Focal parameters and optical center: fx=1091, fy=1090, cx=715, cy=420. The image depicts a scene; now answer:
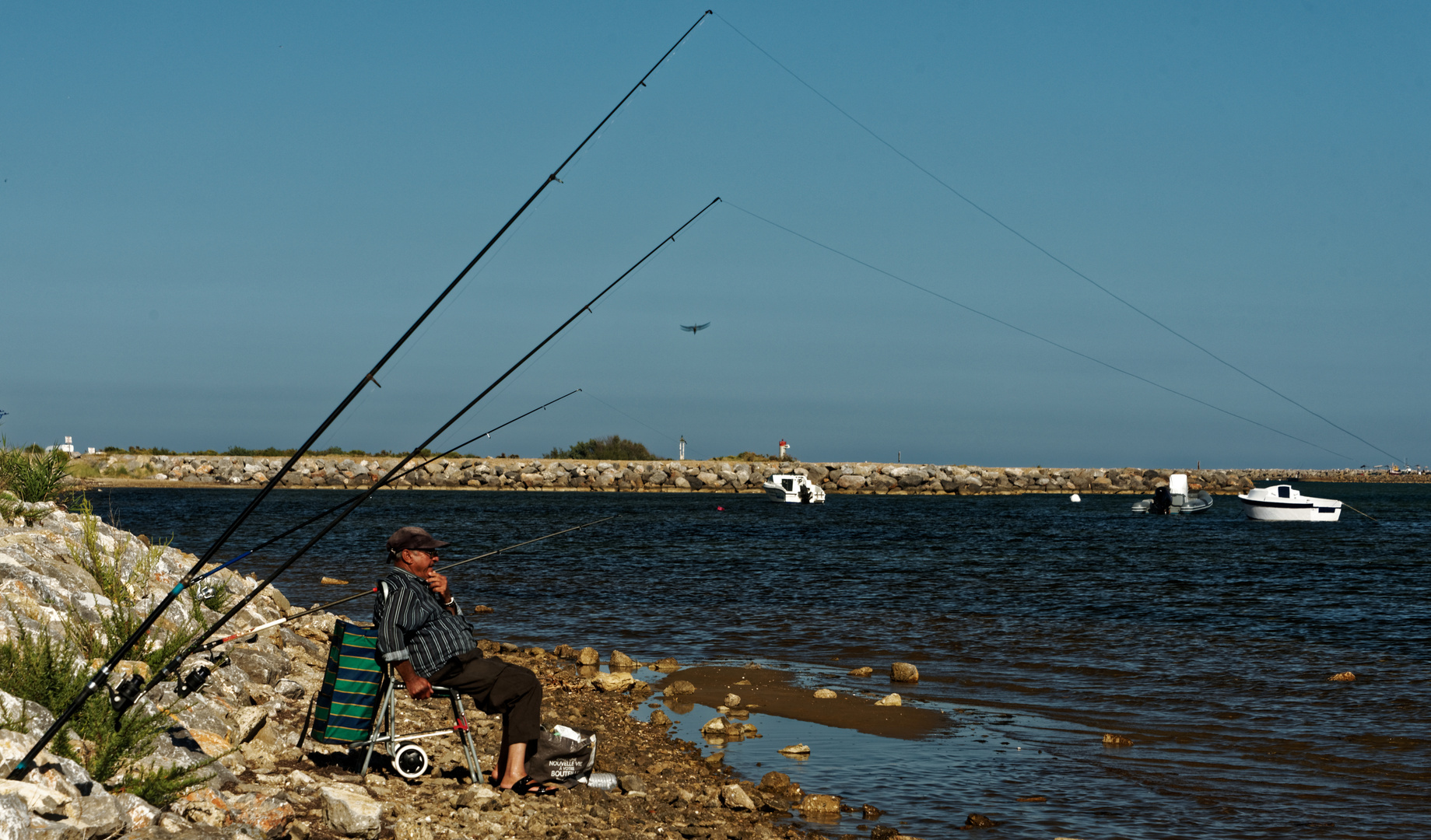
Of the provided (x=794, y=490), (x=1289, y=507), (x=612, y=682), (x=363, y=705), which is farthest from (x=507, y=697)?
(x=794, y=490)

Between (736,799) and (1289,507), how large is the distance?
5365 centimetres

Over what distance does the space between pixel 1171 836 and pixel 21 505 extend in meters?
10.3

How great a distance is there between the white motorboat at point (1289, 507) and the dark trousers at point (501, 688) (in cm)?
5346

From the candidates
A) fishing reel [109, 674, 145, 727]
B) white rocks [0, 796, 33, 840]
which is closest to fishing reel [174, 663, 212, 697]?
fishing reel [109, 674, 145, 727]

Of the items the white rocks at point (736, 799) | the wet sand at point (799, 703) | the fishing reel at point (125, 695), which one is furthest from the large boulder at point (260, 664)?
the wet sand at point (799, 703)

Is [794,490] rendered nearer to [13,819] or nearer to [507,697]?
[507,697]

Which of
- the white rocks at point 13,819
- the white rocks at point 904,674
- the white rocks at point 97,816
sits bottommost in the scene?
the white rocks at point 904,674

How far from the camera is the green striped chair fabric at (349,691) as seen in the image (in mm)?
6191

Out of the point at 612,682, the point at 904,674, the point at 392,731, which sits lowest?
the point at 612,682

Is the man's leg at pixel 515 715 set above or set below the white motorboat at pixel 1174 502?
below

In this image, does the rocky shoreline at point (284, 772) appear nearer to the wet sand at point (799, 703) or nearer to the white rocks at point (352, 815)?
the white rocks at point (352, 815)

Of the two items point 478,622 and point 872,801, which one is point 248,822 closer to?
point 872,801

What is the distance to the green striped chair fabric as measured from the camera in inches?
244

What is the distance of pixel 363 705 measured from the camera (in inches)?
246
